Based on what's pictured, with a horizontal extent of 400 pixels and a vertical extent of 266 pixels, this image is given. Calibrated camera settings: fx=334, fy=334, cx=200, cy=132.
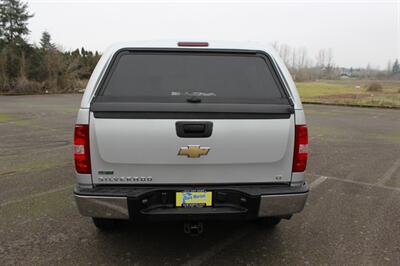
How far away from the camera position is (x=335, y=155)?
7492 mm

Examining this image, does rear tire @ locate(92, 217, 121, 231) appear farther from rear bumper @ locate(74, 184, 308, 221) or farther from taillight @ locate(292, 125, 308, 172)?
taillight @ locate(292, 125, 308, 172)

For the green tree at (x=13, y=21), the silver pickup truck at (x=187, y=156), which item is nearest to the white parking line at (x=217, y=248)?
the silver pickup truck at (x=187, y=156)

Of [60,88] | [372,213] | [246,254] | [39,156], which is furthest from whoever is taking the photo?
[60,88]

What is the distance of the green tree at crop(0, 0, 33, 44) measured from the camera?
37375 millimetres

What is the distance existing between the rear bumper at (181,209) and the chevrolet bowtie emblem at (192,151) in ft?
0.93

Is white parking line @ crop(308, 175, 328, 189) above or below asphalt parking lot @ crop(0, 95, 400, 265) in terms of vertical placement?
below

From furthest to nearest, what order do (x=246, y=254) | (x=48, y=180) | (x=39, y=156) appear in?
(x=39, y=156) < (x=48, y=180) < (x=246, y=254)

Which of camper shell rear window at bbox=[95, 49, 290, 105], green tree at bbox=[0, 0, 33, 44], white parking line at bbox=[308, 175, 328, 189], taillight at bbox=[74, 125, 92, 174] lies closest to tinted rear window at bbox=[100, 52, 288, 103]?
camper shell rear window at bbox=[95, 49, 290, 105]

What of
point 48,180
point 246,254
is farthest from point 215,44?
point 48,180

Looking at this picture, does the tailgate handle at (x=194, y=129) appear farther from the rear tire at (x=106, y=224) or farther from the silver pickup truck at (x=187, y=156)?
the rear tire at (x=106, y=224)

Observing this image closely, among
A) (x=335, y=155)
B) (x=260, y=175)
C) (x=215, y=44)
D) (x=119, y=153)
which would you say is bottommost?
(x=335, y=155)

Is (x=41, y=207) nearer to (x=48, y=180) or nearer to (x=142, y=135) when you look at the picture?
→ (x=48, y=180)

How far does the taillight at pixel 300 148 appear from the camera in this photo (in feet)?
8.96

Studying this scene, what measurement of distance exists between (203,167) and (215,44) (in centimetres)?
123
